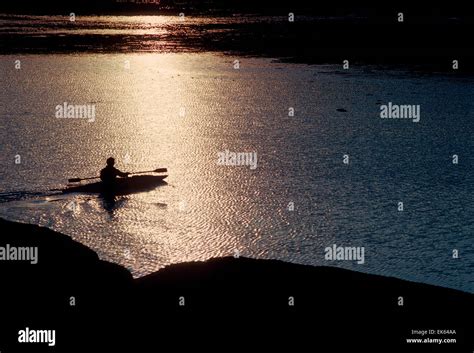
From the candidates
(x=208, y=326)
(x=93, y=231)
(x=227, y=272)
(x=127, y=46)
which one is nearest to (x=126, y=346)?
(x=208, y=326)

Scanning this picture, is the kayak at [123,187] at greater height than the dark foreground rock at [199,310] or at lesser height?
greater

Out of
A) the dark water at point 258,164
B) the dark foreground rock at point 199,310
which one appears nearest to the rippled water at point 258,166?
the dark water at point 258,164

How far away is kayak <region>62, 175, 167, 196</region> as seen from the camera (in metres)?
25.3

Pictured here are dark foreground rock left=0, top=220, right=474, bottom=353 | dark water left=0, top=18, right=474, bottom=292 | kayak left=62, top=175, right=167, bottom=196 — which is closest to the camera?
dark foreground rock left=0, top=220, right=474, bottom=353

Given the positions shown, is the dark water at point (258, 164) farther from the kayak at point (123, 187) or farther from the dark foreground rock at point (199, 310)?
the dark foreground rock at point (199, 310)

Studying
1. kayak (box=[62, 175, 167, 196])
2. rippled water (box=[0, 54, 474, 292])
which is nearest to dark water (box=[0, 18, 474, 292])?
rippled water (box=[0, 54, 474, 292])

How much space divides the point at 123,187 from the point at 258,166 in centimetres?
601

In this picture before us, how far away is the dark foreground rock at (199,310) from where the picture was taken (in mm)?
11016

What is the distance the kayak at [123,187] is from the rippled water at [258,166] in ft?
1.13

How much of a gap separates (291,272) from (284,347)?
64.7 inches

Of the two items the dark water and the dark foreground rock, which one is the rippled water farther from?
the dark foreground rock

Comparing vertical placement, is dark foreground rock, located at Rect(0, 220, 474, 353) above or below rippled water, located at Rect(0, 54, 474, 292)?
below

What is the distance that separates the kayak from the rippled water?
0.35 meters

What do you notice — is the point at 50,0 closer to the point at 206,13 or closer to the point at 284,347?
the point at 206,13
